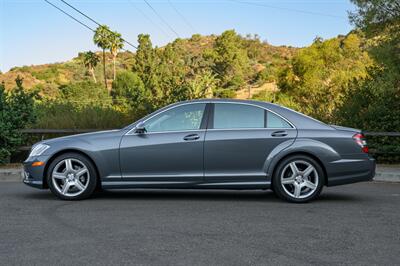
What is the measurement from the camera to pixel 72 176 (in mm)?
8531

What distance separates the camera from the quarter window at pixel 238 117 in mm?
8539

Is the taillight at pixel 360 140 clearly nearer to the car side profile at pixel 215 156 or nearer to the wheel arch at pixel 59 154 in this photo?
the car side profile at pixel 215 156

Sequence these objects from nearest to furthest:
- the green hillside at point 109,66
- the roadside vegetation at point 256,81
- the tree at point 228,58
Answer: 1. the roadside vegetation at point 256,81
2. the tree at point 228,58
3. the green hillside at point 109,66

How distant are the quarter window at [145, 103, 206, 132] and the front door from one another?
3 cm

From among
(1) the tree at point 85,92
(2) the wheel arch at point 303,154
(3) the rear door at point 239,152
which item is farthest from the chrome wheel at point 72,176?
(1) the tree at point 85,92

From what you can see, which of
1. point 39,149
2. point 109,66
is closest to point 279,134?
point 39,149

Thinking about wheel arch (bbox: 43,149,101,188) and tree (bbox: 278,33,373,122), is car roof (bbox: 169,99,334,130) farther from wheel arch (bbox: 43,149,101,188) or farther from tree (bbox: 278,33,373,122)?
tree (bbox: 278,33,373,122)

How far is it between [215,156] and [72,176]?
2.17 metres

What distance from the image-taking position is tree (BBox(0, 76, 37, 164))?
46.8 feet

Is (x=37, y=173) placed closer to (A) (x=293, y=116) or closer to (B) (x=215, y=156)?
(B) (x=215, y=156)

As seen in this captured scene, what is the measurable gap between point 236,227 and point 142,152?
244 cm

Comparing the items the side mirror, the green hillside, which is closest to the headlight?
the side mirror

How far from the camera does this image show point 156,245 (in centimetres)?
561

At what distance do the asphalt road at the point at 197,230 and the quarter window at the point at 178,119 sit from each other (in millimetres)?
1110
